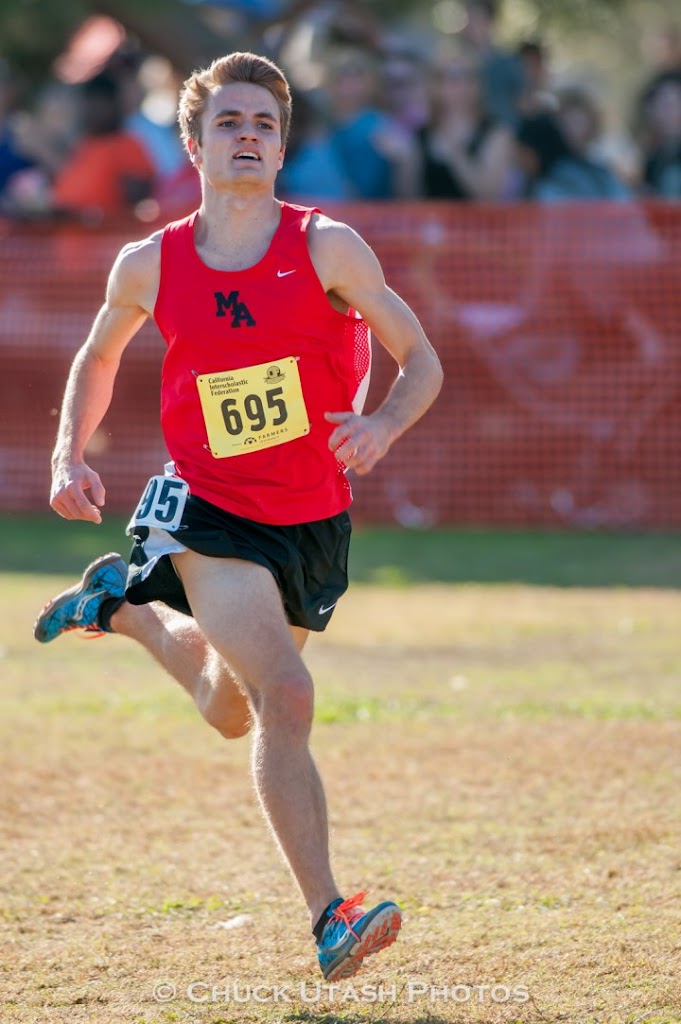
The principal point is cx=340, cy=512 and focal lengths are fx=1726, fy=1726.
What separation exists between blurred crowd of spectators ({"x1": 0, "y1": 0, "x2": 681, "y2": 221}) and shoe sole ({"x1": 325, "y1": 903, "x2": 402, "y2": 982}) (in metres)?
9.89

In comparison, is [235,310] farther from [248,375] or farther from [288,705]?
[288,705]

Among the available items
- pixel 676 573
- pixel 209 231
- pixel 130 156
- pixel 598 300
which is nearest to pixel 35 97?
pixel 130 156

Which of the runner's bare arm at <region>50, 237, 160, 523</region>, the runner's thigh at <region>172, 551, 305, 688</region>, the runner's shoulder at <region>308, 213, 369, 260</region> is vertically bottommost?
the runner's thigh at <region>172, 551, 305, 688</region>

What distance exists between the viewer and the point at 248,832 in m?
5.78

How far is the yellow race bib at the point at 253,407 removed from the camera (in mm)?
4727

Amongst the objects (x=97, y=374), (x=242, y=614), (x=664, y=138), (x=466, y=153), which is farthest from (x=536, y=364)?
(x=242, y=614)

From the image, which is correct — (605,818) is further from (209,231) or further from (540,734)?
(209,231)

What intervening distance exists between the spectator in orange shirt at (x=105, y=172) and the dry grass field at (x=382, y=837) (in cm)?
564

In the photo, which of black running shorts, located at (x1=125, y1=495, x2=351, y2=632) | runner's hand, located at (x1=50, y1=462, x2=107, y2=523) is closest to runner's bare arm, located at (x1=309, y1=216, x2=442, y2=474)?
black running shorts, located at (x1=125, y1=495, x2=351, y2=632)

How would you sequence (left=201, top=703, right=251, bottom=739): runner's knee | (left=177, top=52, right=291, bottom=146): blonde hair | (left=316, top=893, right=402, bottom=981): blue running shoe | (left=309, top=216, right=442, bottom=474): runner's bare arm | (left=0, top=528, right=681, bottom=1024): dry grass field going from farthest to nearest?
1. (left=201, top=703, right=251, bottom=739): runner's knee
2. (left=177, top=52, right=291, bottom=146): blonde hair
3. (left=309, top=216, right=442, bottom=474): runner's bare arm
4. (left=0, top=528, right=681, bottom=1024): dry grass field
5. (left=316, top=893, right=402, bottom=981): blue running shoe

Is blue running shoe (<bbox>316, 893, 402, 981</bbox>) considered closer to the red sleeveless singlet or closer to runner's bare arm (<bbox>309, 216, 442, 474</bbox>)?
the red sleeveless singlet

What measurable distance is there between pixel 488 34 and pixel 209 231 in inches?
452

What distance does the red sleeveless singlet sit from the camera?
15.5ft

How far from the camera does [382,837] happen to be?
5.70 metres
